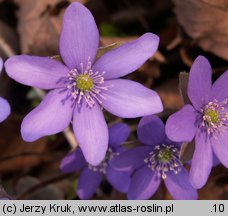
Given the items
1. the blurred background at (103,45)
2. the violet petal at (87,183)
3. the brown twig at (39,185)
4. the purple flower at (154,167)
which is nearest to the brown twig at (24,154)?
the blurred background at (103,45)

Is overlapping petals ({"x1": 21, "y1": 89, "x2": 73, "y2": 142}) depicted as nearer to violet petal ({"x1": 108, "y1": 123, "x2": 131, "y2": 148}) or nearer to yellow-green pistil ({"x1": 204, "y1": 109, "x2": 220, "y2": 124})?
violet petal ({"x1": 108, "y1": 123, "x2": 131, "y2": 148})

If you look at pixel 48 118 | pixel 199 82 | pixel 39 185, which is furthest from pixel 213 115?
pixel 39 185

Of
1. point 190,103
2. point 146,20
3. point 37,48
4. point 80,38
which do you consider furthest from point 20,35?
point 190,103

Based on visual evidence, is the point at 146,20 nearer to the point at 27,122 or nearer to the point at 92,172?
the point at 92,172

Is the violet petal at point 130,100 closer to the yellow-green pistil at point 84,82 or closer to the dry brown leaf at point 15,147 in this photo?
the yellow-green pistil at point 84,82

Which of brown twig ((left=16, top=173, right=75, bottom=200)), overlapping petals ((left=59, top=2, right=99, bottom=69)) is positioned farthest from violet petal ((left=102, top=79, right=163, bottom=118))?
brown twig ((left=16, top=173, right=75, bottom=200))

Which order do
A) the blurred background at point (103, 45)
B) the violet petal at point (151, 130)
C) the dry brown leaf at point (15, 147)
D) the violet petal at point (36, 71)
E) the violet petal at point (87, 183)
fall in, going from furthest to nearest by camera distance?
the dry brown leaf at point (15, 147) < the blurred background at point (103, 45) < the violet petal at point (87, 183) < the violet petal at point (151, 130) < the violet petal at point (36, 71)

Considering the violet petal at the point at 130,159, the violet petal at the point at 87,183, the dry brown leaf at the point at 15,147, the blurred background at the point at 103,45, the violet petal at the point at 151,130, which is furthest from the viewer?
the dry brown leaf at the point at 15,147
